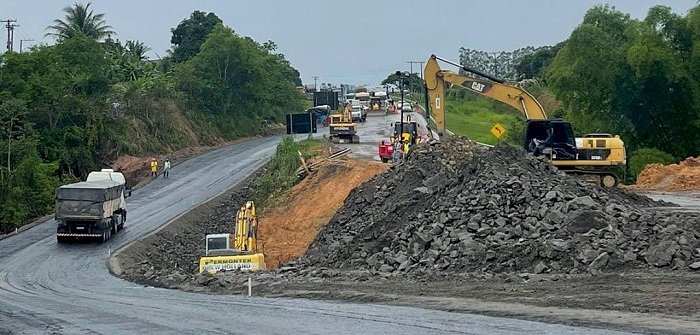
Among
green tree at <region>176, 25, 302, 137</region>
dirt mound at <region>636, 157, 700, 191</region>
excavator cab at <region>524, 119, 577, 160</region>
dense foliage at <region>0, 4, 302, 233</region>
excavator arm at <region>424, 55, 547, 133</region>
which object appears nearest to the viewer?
excavator cab at <region>524, 119, 577, 160</region>

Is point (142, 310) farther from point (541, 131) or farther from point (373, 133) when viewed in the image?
point (373, 133)

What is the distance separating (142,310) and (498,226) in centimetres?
964

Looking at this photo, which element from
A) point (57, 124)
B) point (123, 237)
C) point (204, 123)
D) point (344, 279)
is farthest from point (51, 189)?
point (344, 279)

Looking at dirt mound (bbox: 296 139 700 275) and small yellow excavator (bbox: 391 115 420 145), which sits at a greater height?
small yellow excavator (bbox: 391 115 420 145)

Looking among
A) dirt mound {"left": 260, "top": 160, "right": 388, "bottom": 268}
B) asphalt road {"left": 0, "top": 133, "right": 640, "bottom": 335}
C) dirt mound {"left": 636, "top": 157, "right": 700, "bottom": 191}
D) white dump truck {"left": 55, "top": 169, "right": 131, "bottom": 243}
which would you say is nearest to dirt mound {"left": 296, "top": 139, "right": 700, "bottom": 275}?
asphalt road {"left": 0, "top": 133, "right": 640, "bottom": 335}

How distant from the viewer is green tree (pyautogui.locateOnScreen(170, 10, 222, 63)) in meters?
121

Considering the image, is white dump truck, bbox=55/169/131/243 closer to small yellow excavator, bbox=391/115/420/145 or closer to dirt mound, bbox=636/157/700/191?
small yellow excavator, bbox=391/115/420/145

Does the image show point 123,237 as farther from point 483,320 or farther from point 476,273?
point 483,320

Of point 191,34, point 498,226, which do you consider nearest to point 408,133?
point 498,226

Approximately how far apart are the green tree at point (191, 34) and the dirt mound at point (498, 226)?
3522 inches

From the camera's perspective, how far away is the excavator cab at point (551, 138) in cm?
3575

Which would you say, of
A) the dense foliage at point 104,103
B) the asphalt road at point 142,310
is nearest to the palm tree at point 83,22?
the dense foliage at point 104,103

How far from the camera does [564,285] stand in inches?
803

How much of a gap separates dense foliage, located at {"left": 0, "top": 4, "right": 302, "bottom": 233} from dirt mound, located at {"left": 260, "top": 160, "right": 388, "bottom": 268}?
57.4 feet
